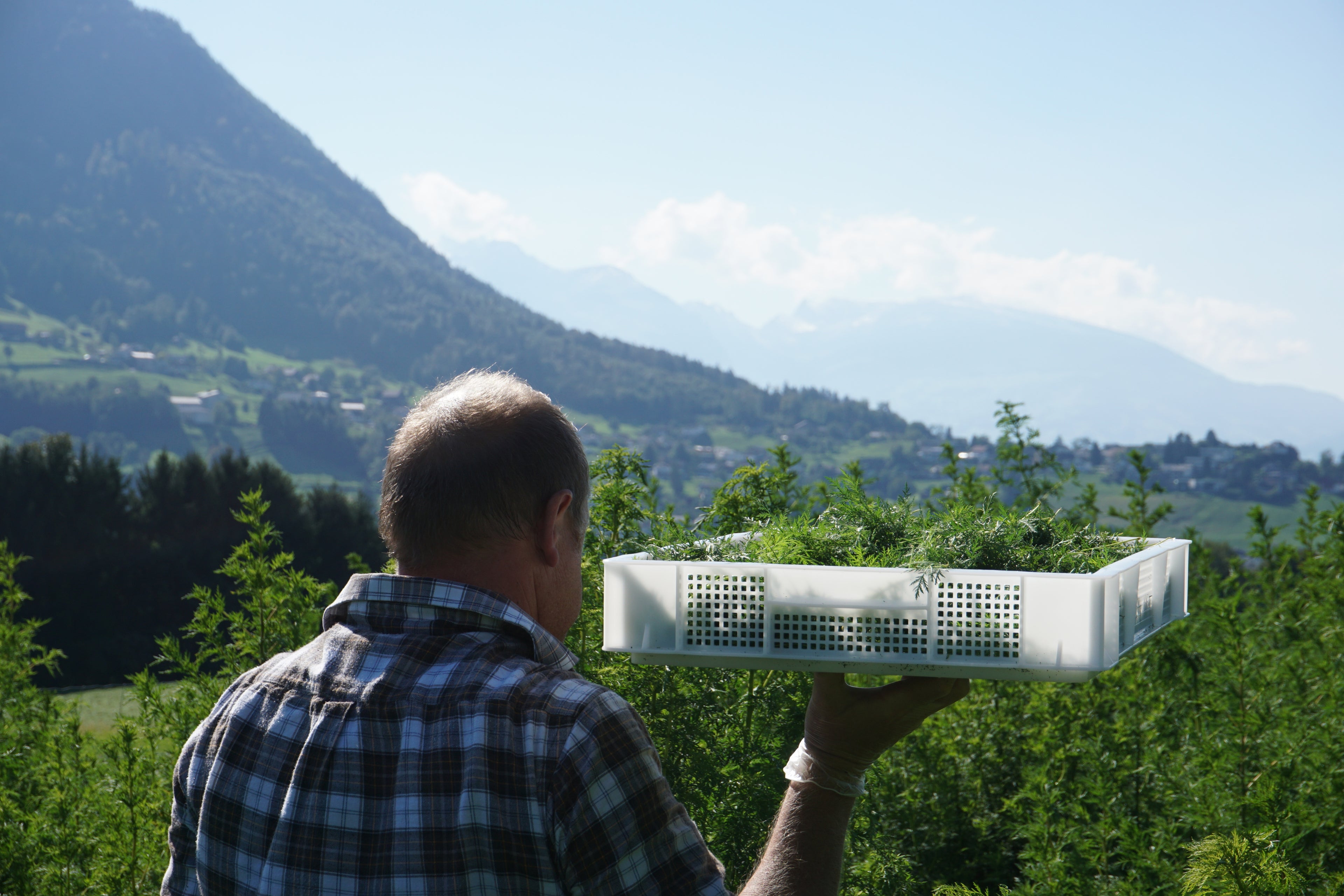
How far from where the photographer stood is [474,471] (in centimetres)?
149

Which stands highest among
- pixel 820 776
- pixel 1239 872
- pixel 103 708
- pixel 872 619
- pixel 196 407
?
pixel 196 407

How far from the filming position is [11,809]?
3355 mm

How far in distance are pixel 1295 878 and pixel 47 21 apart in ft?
750

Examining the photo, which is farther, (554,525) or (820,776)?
(820,776)

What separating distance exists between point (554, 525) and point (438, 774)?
418 millimetres

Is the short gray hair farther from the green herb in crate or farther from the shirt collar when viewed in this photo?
the green herb in crate

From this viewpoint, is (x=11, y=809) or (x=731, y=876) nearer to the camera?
(x=731, y=876)

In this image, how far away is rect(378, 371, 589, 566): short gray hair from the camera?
58.9 inches

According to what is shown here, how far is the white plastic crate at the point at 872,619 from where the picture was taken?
1.51 metres

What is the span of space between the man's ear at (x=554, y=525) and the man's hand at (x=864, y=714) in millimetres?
510

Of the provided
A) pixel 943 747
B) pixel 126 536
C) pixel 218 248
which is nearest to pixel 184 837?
pixel 943 747

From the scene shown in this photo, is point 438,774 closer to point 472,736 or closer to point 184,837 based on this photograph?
point 472,736

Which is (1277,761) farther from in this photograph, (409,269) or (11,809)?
(409,269)

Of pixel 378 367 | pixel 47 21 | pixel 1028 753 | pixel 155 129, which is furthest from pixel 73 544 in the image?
pixel 47 21
